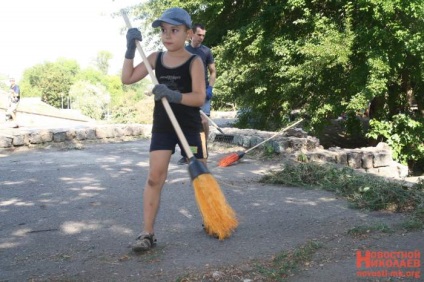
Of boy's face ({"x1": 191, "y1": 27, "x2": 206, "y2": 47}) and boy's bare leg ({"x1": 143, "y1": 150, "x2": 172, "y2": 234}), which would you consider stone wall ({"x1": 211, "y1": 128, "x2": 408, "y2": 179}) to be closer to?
boy's face ({"x1": 191, "y1": 27, "x2": 206, "y2": 47})

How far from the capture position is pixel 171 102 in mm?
3537

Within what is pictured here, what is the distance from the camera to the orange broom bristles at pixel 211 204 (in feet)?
11.2

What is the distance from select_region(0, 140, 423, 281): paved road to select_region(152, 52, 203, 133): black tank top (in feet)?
3.13

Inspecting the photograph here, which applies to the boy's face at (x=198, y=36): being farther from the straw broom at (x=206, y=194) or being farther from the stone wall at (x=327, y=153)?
the straw broom at (x=206, y=194)

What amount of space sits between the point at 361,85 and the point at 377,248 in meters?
8.98

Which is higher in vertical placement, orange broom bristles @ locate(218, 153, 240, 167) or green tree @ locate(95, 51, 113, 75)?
green tree @ locate(95, 51, 113, 75)

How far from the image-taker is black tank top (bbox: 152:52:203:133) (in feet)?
11.7

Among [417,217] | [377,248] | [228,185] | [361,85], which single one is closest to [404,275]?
[377,248]

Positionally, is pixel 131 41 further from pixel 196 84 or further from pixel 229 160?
pixel 229 160

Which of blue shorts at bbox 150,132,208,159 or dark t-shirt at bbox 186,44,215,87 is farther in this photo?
dark t-shirt at bbox 186,44,215,87

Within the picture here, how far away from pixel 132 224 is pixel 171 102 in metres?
1.35

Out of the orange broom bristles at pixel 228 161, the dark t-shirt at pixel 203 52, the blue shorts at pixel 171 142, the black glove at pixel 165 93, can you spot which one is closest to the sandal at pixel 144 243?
the blue shorts at pixel 171 142

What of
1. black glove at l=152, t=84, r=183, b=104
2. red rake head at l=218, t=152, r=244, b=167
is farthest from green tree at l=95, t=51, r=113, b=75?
black glove at l=152, t=84, r=183, b=104

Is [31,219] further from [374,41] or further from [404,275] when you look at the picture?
[374,41]
